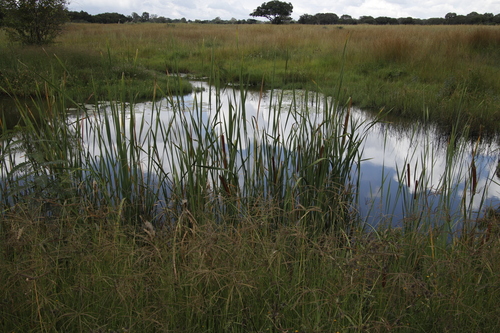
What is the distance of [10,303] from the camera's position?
4.48 feet

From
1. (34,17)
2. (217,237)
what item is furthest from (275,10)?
(217,237)

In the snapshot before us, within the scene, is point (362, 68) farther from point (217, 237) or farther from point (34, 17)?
point (34, 17)

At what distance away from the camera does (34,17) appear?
1005 cm

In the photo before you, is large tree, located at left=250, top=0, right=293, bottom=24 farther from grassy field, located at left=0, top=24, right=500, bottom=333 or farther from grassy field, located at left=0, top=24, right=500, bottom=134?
grassy field, located at left=0, top=24, right=500, bottom=333

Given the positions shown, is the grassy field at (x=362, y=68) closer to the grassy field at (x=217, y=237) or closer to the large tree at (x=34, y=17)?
the grassy field at (x=217, y=237)

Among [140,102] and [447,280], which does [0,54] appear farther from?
[447,280]

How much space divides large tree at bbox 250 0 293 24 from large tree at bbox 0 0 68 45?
34615 millimetres

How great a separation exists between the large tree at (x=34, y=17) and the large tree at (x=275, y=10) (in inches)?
1363


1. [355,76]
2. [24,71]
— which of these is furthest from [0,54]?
[355,76]

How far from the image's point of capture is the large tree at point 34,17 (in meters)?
9.84

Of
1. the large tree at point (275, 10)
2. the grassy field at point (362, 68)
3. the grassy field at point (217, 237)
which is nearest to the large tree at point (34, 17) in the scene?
the grassy field at point (362, 68)

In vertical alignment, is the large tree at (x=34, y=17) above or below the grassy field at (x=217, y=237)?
above

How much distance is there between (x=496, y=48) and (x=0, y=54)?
1063 centimetres

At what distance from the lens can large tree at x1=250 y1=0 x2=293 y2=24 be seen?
42.9 m
